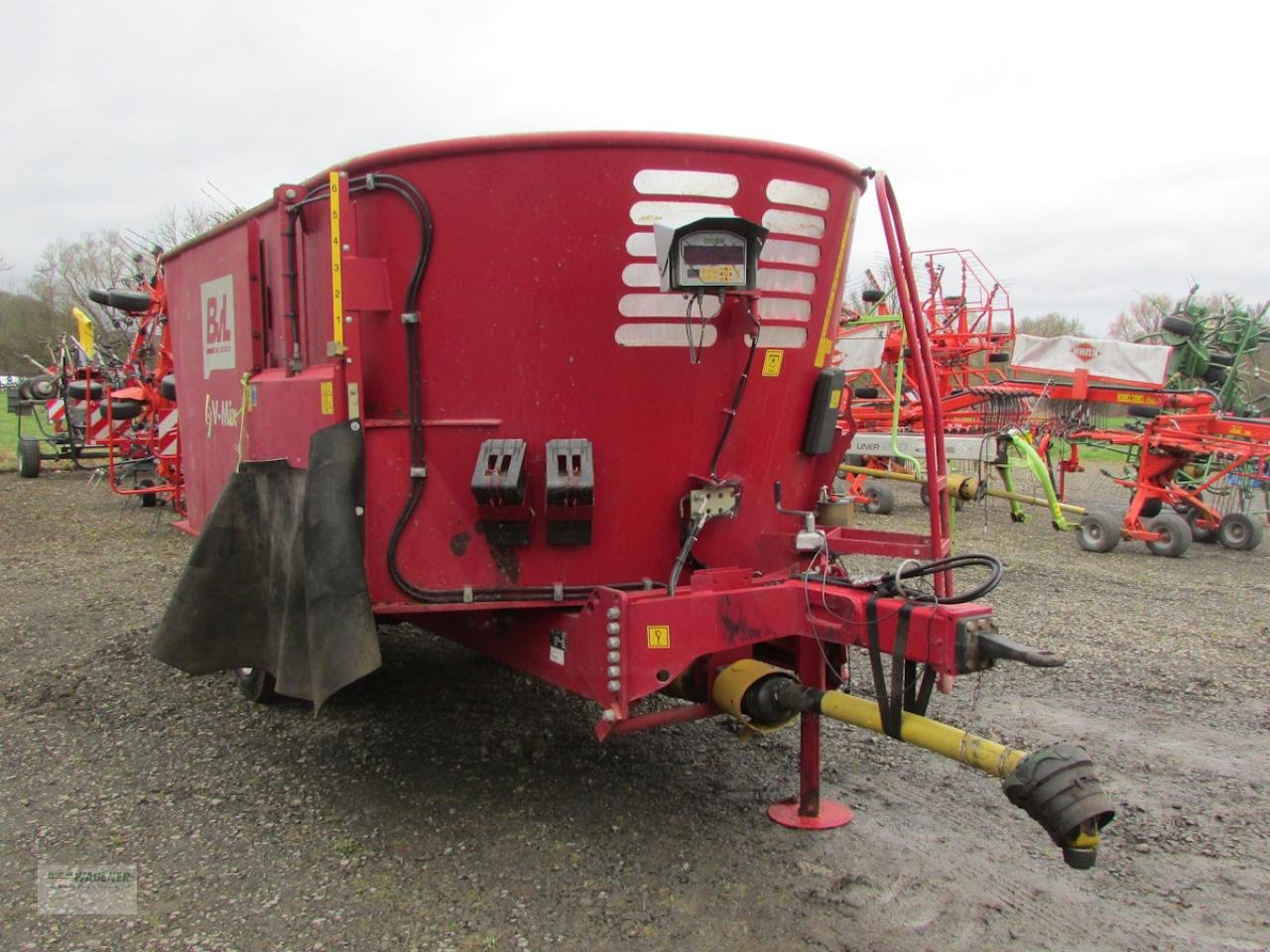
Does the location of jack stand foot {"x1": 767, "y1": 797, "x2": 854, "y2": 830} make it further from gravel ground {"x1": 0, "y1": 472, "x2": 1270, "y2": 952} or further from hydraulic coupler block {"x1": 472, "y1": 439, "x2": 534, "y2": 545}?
hydraulic coupler block {"x1": 472, "y1": 439, "x2": 534, "y2": 545}

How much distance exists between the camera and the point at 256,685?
465 centimetres

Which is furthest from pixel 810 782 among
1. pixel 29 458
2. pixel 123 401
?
pixel 29 458

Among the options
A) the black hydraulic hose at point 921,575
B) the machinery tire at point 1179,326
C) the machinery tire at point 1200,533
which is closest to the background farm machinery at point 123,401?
the black hydraulic hose at point 921,575

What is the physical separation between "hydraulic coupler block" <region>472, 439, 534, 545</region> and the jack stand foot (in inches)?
52.2

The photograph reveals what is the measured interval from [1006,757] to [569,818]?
5.29 ft

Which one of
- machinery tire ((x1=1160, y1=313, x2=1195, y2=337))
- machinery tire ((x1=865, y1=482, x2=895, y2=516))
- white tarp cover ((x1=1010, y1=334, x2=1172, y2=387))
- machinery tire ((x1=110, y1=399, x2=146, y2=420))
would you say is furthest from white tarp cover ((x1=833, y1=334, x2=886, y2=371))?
machinery tire ((x1=110, y1=399, x2=146, y2=420))

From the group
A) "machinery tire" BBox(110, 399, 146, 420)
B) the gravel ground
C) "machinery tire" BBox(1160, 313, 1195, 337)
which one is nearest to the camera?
the gravel ground

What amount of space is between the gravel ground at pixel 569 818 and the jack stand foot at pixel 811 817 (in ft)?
0.14

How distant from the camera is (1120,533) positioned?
400 inches

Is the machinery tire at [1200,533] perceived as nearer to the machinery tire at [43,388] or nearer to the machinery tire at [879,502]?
the machinery tire at [879,502]

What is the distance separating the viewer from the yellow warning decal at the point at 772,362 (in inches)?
134

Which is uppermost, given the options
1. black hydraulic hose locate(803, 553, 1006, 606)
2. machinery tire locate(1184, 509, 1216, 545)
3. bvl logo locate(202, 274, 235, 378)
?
bvl logo locate(202, 274, 235, 378)

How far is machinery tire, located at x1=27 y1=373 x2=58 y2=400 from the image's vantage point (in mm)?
14241

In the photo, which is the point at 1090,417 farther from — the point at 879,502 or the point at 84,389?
the point at 84,389
